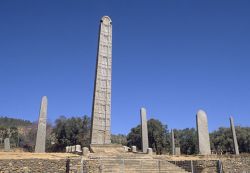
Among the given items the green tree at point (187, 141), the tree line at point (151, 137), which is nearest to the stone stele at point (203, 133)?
the tree line at point (151, 137)

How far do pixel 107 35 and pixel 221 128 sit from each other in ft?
94.6

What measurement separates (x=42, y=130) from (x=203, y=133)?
10.0m

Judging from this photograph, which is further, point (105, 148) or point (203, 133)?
point (105, 148)

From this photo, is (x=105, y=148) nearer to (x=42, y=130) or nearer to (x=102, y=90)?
(x=42, y=130)

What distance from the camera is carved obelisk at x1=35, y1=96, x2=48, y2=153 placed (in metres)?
19.0

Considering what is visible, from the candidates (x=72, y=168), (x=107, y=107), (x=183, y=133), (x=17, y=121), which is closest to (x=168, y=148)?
(x=183, y=133)

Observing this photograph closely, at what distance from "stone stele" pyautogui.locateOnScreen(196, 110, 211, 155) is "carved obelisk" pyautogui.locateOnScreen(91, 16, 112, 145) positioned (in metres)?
6.87

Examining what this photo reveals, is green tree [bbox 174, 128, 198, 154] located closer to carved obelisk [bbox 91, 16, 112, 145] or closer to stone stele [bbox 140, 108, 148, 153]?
stone stele [bbox 140, 108, 148, 153]

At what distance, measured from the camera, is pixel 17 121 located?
103062 mm

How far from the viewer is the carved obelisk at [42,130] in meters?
19.0

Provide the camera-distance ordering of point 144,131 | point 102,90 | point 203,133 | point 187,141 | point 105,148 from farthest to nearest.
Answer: point 187,141 < point 144,131 < point 102,90 < point 105,148 < point 203,133

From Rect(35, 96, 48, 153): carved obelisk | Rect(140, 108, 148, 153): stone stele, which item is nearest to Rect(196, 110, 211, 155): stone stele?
Rect(140, 108, 148, 153): stone stele

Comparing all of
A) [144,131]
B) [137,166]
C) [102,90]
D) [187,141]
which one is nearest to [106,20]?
[102,90]

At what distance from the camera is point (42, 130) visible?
63.2 feet
